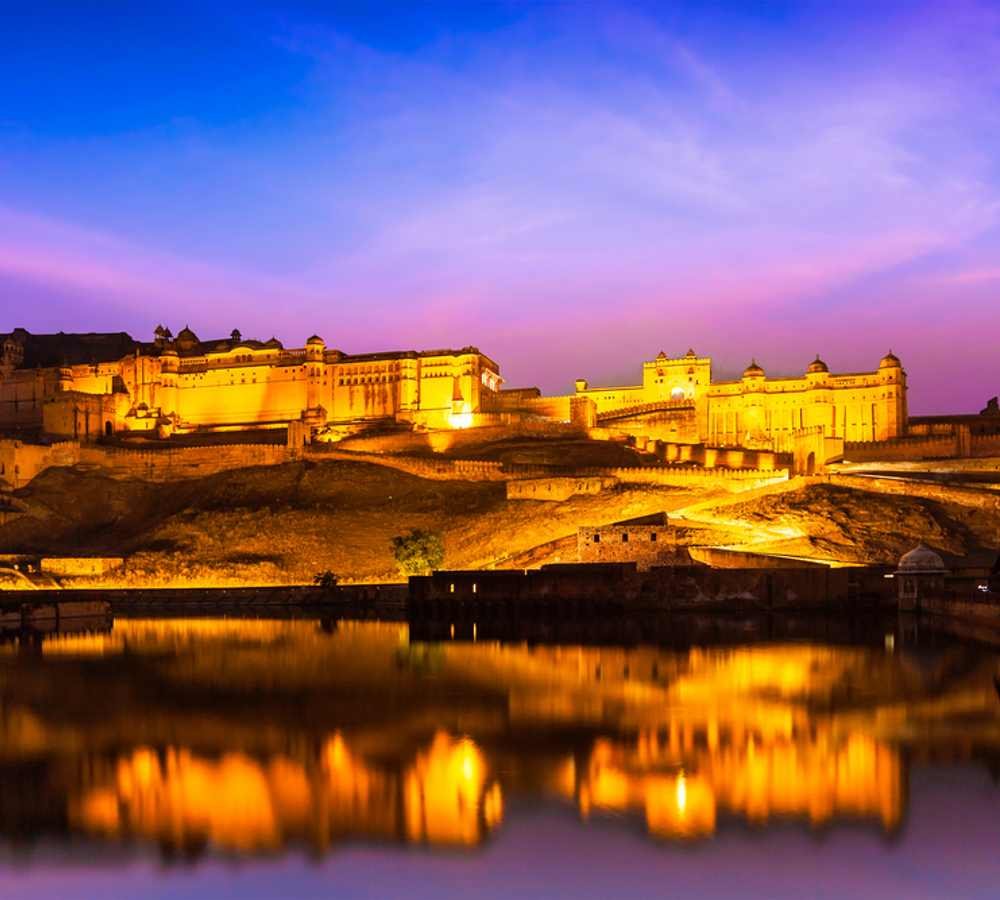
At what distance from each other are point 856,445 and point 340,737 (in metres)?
59.2

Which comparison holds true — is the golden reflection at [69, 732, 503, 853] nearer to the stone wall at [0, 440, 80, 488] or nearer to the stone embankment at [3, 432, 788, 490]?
the stone embankment at [3, 432, 788, 490]

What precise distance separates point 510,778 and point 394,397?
7210 cm

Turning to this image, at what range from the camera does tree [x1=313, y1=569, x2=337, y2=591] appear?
162 feet

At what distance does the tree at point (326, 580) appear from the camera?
49.3 metres

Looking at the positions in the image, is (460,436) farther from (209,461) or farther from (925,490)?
(925,490)

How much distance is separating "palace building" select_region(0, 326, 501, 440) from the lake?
57.7m

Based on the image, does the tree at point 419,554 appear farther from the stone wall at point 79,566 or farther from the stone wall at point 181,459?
the stone wall at point 181,459

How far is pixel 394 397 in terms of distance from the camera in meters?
87.9

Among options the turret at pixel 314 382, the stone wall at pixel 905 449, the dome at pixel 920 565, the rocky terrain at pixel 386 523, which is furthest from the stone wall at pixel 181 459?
the dome at pixel 920 565

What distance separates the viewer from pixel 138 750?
19.4m

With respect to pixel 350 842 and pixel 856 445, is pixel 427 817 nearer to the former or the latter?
pixel 350 842

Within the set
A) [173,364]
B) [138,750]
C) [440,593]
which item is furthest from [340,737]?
[173,364]

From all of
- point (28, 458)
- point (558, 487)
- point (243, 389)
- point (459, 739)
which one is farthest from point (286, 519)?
point (459, 739)

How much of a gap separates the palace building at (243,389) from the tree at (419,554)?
31630 mm
